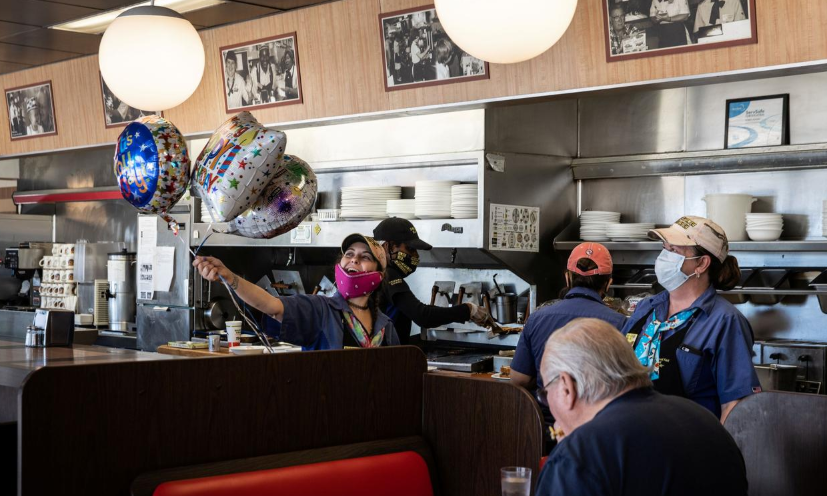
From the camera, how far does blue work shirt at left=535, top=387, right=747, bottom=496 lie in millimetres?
1871

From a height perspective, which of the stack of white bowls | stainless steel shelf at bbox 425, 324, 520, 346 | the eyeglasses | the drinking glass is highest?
the stack of white bowls

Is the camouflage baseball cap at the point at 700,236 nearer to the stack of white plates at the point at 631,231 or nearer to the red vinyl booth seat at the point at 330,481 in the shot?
the red vinyl booth seat at the point at 330,481

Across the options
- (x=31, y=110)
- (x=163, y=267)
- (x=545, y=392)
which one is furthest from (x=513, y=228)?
(x=31, y=110)

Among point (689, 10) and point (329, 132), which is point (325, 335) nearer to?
point (689, 10)

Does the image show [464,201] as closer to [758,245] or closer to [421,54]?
[421,54]

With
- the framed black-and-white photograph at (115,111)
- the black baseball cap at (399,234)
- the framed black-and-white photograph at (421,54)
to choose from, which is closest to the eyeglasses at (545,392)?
the black baseball cap at (399,234)

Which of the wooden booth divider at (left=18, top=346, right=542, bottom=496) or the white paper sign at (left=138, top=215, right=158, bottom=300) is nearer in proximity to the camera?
the wooden booth divider at (left=18, top=346, right=542, bottom=496)

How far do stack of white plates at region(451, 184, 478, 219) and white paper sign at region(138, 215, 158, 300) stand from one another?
278cm

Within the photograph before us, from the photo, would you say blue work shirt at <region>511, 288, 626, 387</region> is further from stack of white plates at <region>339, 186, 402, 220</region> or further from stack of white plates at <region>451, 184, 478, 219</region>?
stack of white plates at <region>339, 186, 402, 220</region>

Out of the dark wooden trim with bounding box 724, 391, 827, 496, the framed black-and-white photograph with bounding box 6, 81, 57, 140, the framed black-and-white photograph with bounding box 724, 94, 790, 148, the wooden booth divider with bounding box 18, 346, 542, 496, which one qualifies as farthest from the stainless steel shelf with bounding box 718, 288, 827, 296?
the framed black-and-white photograph with bounding box 6, 81, 57, 140

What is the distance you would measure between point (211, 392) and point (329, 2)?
3.07 meters

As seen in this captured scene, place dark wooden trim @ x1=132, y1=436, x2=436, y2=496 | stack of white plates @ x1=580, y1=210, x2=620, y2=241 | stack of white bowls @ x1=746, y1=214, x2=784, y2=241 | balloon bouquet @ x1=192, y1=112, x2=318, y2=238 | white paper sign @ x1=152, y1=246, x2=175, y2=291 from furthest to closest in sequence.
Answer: white paper sign @ x1=152, y1=246, x2=175, y2=291, stack of white plates @ x1=580, y1=210, x2=620, y2=241, stack of white bowls @ x1=746, y1=214, x2=784, y2=241, balloon bouquet @ x1=192, y1=112, x2=318, y2=238, dark wooden trim @ x1=132, y1=436, x2=436, y2=496

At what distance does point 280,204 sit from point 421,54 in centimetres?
175

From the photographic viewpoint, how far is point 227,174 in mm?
3234
